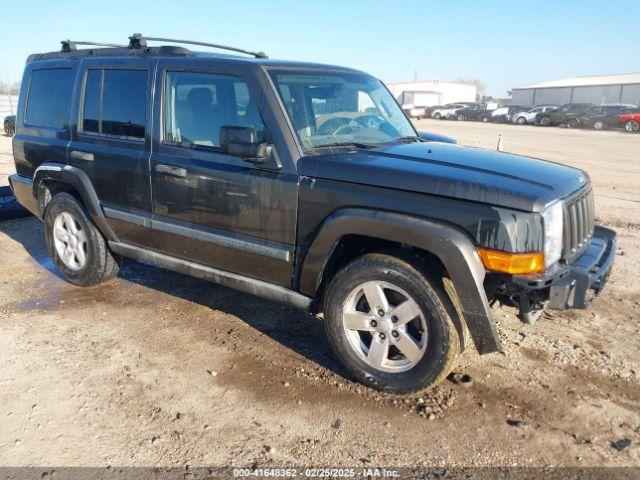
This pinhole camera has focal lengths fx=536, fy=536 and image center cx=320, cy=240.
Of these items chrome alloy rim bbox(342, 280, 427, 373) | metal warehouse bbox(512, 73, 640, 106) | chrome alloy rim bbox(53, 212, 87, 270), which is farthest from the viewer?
metal warehouse bbox(512, 73, 640, 106)

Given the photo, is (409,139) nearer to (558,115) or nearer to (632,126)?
(632,126)

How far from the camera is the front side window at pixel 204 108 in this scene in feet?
12.1

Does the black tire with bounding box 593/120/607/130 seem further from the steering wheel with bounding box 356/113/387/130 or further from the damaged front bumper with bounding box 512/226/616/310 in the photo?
the damaged front bumper with bounding box 512/226/616/310

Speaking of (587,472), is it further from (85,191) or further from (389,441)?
(85,191)

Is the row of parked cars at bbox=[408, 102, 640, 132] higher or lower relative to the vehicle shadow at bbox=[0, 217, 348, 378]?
higher

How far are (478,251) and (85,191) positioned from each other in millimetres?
3426

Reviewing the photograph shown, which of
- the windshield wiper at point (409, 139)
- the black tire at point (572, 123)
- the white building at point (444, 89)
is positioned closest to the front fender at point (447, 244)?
the windshield wiper at point (409, 139)

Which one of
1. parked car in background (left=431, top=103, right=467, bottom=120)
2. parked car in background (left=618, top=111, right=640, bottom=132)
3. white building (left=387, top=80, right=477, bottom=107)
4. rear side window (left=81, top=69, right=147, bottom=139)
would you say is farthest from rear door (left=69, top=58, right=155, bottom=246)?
white building (left=387, top=80, right=477, bottom=107)

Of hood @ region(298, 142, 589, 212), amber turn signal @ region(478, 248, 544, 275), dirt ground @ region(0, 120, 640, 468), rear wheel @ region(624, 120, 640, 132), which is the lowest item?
dirt ground @ region(0, 120, 640, 468)

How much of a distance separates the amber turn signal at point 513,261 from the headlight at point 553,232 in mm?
67

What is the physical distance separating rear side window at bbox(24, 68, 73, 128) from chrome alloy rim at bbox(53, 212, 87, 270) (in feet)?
2.91

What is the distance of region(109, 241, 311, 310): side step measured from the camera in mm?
3627

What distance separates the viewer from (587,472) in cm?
265

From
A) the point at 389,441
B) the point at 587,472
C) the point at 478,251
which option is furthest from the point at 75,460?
the point at 587,472
